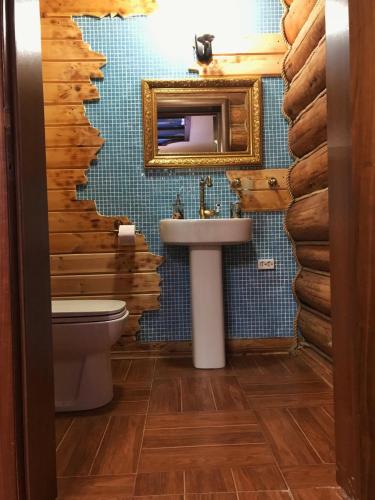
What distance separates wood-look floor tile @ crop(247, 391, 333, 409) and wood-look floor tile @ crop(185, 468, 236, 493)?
647 mm

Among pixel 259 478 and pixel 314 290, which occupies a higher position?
pixel 314 290

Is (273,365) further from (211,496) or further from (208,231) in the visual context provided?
(211,496)

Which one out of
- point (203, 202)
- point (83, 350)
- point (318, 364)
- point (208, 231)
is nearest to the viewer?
point (83, 350)

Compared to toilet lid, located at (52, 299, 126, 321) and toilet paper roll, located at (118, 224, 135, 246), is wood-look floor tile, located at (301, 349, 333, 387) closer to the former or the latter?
toilet lid, located at (52, 299, 126, 321)

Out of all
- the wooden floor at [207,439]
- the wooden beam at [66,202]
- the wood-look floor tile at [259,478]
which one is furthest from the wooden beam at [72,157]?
the wood-look floor tile at [259,478]

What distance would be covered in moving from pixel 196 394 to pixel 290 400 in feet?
1.46

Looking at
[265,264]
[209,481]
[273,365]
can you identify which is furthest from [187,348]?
[209,481]

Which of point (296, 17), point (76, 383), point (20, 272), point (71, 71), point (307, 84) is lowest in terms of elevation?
point (76, 383)

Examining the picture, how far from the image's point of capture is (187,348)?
3.14 meters

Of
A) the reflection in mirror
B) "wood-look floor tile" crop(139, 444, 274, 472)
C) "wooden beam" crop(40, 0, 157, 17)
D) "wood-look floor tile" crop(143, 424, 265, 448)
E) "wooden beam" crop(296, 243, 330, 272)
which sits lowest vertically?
"wood-look floor tile" crop(143, 424, 265, 448)

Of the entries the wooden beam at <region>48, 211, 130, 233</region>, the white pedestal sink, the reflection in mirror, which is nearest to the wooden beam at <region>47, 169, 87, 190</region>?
the wooden beam at <region>48, 211, 130, 233</region>

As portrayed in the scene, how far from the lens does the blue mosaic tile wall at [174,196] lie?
122 inches

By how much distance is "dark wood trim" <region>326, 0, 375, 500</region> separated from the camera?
1136 millimetres

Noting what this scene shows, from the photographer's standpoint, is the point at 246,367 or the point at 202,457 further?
the point at 246,367
